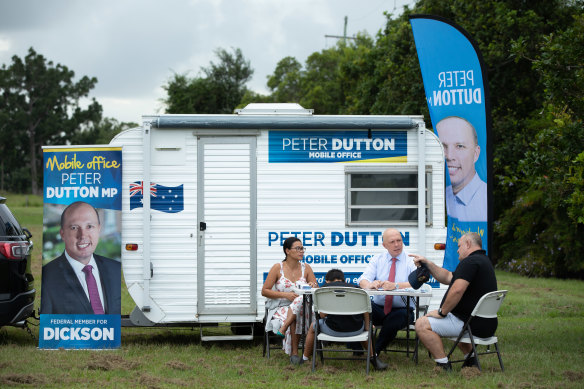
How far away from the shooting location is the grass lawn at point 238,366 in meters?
6.20

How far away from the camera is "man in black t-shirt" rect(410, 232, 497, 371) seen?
6.52m

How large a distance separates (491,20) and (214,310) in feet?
40.4

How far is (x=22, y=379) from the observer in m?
6.13

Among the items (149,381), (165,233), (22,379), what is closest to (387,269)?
(165,233)

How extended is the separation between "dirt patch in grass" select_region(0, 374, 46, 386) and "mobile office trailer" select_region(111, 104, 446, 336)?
1.84 metres

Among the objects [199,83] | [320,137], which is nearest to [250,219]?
[320,137]

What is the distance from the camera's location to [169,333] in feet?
31.0

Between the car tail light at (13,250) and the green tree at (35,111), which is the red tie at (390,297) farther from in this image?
the green tree at (35,111)

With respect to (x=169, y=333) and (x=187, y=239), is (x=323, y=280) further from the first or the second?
(x=169, y=333)

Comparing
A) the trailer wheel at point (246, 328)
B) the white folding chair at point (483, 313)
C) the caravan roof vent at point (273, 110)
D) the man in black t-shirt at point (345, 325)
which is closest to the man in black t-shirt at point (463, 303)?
the white folding chair at point (483, 313)

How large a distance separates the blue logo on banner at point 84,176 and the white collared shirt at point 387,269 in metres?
2.82

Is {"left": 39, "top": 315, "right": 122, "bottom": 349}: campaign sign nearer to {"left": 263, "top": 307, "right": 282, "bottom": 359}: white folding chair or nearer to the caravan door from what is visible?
the caravan door

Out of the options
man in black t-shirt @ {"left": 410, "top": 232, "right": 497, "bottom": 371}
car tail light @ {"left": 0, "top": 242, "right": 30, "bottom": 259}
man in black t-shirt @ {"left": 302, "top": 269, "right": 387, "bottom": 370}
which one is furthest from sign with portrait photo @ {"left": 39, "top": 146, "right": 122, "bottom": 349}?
man in black t-shirt @ {"left": 410, "top": 232, "right": 497, "bottom": 371}

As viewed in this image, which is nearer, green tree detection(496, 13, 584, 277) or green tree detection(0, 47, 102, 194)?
green tree detection(496, 13, 584, 277)
